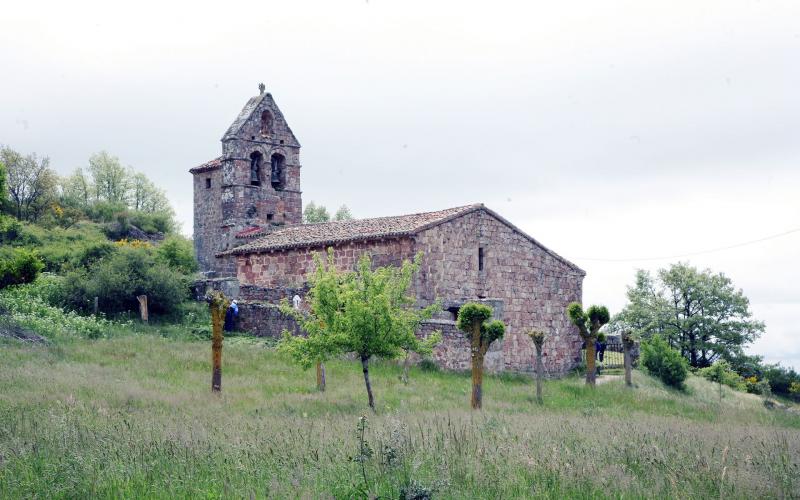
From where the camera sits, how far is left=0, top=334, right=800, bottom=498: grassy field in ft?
35.8

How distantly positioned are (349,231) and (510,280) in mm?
6541

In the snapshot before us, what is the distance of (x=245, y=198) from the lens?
41656 mm

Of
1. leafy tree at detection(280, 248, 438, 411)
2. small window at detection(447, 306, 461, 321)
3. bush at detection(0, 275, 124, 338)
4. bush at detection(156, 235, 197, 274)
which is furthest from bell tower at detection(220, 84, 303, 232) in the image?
leafy tree at detection(280, 248, 438, 411)

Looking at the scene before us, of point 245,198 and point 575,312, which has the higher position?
point 245,198

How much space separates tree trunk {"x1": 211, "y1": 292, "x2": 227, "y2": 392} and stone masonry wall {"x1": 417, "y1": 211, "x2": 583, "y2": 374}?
972 centimetres

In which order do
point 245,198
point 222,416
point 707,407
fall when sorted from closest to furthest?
point 222,416 < point 707,407 < point 245,198

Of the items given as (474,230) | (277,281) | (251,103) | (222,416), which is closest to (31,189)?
(251,103)

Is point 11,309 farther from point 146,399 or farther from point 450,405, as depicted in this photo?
point 450,405

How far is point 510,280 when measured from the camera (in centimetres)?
3478

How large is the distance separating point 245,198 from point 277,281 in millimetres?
6805

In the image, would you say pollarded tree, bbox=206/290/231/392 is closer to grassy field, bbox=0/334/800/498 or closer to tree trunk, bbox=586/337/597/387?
grassy field, bbox=0/334/800/498

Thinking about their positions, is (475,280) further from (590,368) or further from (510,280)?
(590,368)

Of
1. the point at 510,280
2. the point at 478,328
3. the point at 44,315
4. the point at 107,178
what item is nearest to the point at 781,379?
the point at 510,280

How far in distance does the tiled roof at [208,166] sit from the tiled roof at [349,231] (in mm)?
6145
